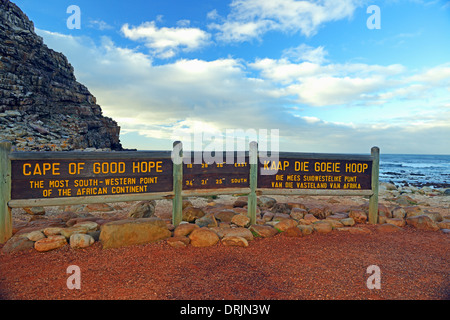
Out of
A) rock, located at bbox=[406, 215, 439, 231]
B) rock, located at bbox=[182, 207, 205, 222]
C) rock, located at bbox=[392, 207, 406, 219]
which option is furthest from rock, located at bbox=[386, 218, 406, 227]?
rock, located at bbox=[182, 207, 205, 222]

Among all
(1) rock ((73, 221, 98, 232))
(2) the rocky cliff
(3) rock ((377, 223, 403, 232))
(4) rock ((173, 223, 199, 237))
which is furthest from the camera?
(2) the rocky cliff

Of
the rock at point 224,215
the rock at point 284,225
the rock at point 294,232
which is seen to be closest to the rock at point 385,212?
the rock at point 284,225

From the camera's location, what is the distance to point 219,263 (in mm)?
5082

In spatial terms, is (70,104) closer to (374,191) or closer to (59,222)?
(59,222)

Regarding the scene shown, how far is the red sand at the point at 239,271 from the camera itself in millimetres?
3990

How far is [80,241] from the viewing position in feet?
19.2

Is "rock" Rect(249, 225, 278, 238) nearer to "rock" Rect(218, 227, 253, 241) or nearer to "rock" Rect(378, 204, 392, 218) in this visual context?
"rock" Rect(218, 227, 253, 241)

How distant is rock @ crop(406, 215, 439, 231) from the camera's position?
7.87 meters

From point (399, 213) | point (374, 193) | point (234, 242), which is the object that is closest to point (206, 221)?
point (234, 242)

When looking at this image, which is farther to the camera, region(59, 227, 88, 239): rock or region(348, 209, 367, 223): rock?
region(348, 209, 367, 223): rock

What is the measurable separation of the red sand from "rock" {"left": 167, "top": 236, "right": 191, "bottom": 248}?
0.12 metres

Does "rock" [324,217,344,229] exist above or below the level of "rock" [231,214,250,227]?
below

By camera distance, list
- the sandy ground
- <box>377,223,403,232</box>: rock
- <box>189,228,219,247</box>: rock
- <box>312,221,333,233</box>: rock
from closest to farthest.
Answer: the sandy ground < <box>189,228,219,247</box>: rock < <box>312,221,333,233</box>: rock < <box>377,223,403,232</box>: rock

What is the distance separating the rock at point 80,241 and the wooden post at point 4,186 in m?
1.60
